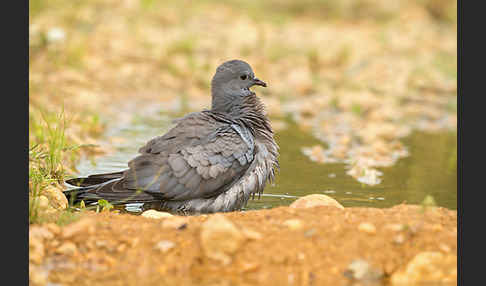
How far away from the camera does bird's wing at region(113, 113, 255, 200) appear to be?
522 centimetres

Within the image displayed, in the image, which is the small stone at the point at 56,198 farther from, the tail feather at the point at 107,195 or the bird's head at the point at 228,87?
the bird's head at the point at 228,87

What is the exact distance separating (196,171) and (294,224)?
4.52 ft

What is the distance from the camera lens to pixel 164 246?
3.87 m

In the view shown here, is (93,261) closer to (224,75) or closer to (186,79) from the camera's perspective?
(224,75)

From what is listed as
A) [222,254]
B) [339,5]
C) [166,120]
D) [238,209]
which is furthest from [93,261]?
[339,5]

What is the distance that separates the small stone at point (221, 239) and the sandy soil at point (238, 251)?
0.04 ft

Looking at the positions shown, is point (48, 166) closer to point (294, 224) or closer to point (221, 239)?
point (221, 239)

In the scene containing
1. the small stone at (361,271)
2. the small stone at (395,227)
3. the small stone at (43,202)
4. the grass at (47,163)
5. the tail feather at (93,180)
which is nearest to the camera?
the small stone at (361,271)

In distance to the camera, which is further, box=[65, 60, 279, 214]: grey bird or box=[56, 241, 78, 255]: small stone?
box=[65, 60, 279, 214]: grey bird

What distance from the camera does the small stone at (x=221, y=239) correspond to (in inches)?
149

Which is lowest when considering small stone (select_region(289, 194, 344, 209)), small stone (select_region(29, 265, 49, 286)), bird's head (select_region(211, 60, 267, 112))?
small stone (select_region(29, 265, 49, 286))

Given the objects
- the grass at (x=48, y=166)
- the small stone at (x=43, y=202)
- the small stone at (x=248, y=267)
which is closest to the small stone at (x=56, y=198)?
the grass at (x=48, y=166)

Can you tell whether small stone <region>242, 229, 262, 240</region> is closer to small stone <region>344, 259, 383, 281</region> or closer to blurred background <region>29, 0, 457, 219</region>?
small stone <region>344, 259, 383, 281</region>

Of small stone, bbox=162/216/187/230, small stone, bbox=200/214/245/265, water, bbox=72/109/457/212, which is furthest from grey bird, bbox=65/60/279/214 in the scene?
small stone, bbox=200/214/245/265
